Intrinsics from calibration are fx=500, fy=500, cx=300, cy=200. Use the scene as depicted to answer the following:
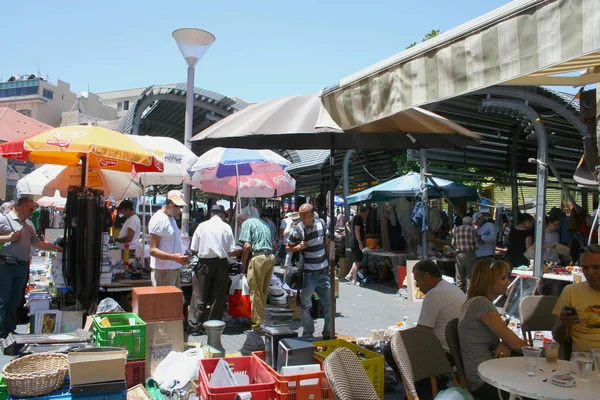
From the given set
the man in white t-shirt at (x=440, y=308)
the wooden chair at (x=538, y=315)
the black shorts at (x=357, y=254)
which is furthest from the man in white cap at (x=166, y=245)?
the black shorts at (x=357, y=254)

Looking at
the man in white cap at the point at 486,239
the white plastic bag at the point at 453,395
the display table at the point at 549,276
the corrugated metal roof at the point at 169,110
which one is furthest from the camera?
the corrugated metal roof at the point at 169,110

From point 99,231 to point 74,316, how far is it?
1191 millimetres

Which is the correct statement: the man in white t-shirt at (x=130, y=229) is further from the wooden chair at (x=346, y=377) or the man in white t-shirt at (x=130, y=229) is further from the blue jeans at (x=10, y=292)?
the wooden chair at (x=346, y=377)

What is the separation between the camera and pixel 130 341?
482cm

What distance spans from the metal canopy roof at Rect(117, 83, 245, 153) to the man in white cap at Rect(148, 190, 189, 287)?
8.30m

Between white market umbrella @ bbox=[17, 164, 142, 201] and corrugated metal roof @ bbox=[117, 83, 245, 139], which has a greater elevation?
corrugated metal roof @ bbox=[117, 83, 245, 139]

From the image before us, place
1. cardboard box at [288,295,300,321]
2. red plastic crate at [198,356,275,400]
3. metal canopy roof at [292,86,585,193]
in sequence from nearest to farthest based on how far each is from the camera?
red plastic crate at [198,356,275,400] → cardboard box at [288,295,300,321] → metal canopy roof at [292,86,585,193]

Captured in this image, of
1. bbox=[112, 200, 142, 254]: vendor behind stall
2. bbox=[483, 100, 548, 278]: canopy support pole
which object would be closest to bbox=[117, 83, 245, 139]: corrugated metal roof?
bbox=[112, 200, 142, 254]: vendor behind stall

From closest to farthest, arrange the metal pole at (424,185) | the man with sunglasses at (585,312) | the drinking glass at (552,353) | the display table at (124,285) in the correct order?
the drinking glass at (552,353), the man with sunglasses at (585,312), the display table at (124,285), the metal pole at (424,185)

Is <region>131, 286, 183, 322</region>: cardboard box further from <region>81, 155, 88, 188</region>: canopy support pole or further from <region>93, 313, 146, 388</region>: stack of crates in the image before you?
<region>81, 155, 88, 188</region>: canopy support pole

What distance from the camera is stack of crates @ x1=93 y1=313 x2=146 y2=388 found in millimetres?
4693

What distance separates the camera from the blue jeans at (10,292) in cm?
677

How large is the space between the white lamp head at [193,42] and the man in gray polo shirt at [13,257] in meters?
4.06

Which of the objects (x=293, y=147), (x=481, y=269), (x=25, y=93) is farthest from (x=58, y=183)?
(x=25, y=93)
